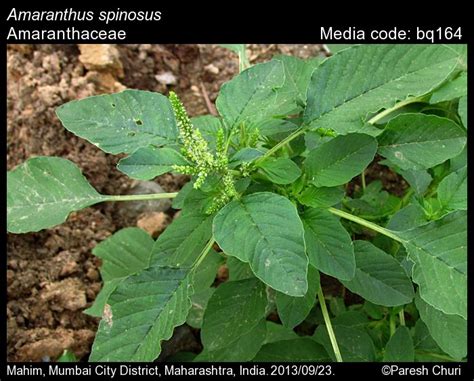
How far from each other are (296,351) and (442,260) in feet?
1.59

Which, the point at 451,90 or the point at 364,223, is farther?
the point at 451,90

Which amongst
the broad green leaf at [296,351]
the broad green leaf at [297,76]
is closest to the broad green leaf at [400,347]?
the broad green leaf at [296,351]

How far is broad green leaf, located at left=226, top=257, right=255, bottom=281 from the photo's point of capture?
143 cm

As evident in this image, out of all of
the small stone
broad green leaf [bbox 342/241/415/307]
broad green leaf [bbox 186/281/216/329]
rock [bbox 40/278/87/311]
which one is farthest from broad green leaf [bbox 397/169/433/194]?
rock [bbox 40/278/87/311]

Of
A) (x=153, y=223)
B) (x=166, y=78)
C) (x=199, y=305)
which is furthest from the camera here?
(x=166, y=78)

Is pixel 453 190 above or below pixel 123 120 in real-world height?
below

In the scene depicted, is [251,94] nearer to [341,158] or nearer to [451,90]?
[341,158]

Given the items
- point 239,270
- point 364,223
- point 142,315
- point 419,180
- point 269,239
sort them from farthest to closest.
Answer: point 419,180, point 239,270, point 364,223, point 142,315, point 269,239

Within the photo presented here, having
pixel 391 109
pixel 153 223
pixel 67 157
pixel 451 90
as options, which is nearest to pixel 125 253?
pixel 153 223

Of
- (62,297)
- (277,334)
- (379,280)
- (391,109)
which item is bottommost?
(277,334)

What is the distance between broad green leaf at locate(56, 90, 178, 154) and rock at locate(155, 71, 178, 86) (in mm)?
898

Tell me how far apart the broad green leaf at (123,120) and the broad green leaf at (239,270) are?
42 cm

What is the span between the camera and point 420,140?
52.9 inches

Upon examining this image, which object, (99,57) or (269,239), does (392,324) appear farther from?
(99,57)
